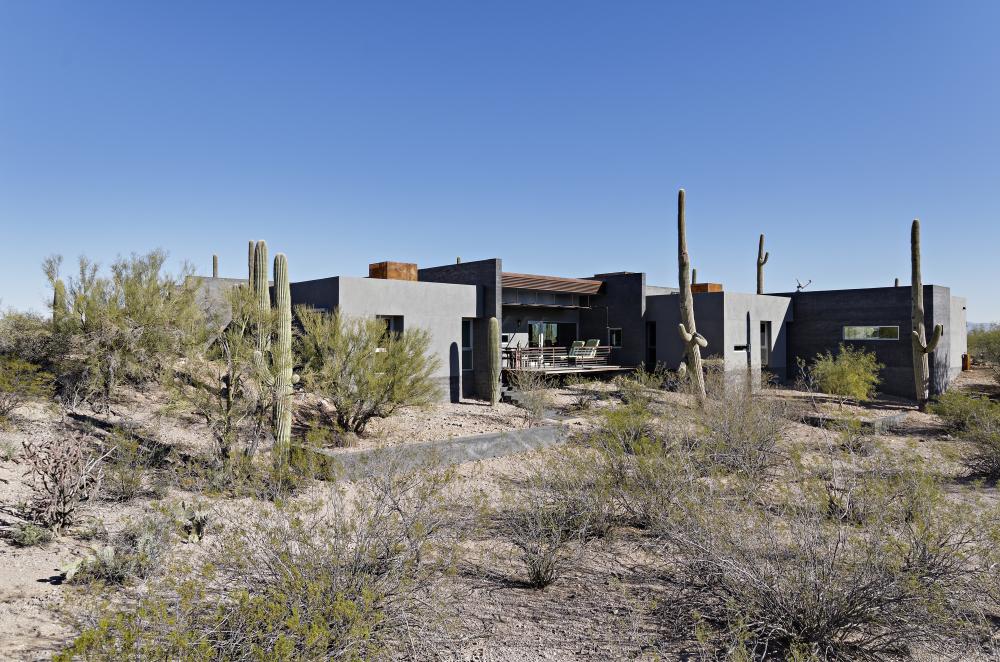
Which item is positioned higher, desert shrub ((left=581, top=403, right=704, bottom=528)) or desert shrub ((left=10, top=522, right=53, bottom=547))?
desert shrub ((left=581, top=403, right=704, bottom=528))

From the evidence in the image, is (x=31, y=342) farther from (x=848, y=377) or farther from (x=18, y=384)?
(x=848, y=377)

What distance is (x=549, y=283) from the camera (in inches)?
872

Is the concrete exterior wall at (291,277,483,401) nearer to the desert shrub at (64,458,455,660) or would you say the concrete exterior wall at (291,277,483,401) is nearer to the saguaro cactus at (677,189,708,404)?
the saguaro cactus at (677,189,708,404)

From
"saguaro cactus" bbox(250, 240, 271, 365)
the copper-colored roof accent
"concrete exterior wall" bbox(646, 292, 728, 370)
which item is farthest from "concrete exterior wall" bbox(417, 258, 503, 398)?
"saguaro cactus" bbox(250, 240, 271, 365)

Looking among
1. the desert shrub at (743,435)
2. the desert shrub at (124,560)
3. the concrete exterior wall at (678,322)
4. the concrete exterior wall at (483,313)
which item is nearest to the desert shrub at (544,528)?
the desert shrub at (743,435)

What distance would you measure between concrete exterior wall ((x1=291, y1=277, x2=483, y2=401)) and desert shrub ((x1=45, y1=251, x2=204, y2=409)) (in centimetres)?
351

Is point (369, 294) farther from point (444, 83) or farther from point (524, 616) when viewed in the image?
point (524, 616)

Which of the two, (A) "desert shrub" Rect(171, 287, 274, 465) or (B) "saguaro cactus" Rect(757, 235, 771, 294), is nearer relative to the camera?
(A) "desert shrub" Rect(171, 287, 274, 465)

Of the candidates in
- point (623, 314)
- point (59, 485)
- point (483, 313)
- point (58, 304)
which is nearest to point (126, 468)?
point (59, 485)

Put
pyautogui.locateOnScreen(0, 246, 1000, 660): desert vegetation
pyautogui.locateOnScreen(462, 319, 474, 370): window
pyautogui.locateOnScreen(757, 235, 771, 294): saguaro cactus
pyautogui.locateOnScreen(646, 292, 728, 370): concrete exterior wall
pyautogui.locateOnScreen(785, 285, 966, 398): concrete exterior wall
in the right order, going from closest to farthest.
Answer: pyautogui.locateOnScreen(0, 246, 1000, 660): desert vegetation
pyautogui.locateOnScreen(462, 319, 474, 370): window
pyautogui.locateOnScreen(646, 292, 728, 370): concrete exterior wall
pyautogui.locateOnScreen(785, 285, 966, 398): concrete exterior wall
pyautogui.locateOnScreen(757, 235, 771, 294): saguaro cactus

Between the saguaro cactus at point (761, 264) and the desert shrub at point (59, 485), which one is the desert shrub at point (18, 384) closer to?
the desert shrub at point (59, 485)

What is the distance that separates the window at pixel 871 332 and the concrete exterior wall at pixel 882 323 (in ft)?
0.48

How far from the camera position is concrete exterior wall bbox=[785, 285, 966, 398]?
21.8 meters

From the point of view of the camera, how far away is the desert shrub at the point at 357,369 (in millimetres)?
12531
